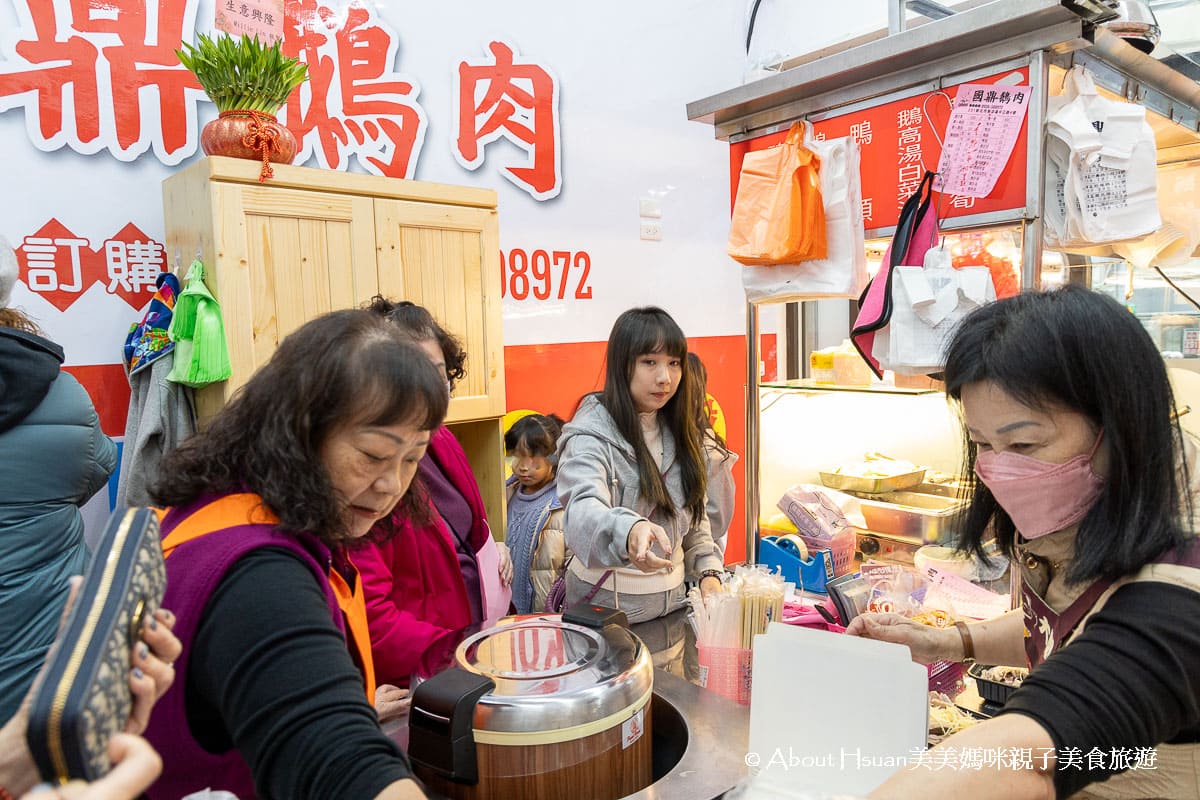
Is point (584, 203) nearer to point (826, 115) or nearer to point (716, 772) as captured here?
point (826, 115)

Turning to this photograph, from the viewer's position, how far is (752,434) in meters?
2.54

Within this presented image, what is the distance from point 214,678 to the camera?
79 cm

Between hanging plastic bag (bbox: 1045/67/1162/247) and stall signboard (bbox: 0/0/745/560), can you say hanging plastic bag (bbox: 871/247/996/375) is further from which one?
stall signboard (bbox: 0/0/745/560)

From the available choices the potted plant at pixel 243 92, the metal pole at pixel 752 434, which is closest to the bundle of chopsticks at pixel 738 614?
the metal pole at pixel 752 434

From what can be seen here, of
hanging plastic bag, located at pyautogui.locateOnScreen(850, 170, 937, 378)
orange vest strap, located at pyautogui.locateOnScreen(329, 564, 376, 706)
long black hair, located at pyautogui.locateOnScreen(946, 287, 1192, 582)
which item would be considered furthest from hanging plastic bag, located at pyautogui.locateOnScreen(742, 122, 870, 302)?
orange vest strap, located at pyautogui.locateOnScreen(329, 564, 376, 706)

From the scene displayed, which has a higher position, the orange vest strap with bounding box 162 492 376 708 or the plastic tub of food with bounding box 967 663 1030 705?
the orange vest strap with bounding box 162 492 376 708

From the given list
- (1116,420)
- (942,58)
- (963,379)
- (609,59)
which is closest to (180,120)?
(609,59)

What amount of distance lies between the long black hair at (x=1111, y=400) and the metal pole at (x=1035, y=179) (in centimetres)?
87

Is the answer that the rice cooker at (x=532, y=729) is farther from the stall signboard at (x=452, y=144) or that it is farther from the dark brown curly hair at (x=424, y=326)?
the stall signboard at (x=452, y=144)

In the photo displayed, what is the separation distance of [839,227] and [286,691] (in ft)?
6.16

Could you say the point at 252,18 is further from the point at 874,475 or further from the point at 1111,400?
the point at 1111,400

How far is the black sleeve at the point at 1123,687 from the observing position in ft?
2.83

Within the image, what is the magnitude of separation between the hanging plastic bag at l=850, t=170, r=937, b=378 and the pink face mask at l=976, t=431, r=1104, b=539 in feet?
3.03

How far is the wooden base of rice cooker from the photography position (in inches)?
39.8
